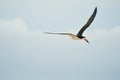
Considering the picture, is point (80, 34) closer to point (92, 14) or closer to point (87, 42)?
point (87, 42)

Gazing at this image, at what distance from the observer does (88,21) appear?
1000 inches

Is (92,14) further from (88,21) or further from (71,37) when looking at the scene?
(71,37)

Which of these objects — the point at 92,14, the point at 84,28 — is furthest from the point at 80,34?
the point at 92,14

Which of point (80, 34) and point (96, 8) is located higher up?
point (96, 8)

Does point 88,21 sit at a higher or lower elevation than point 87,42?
higher

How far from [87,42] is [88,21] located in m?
2.61

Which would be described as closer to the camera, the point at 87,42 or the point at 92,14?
the point at 92,14

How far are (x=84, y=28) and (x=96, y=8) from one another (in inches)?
107

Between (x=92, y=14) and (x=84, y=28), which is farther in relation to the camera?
(x=84, y=28)

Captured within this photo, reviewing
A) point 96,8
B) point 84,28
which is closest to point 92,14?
point 96,8

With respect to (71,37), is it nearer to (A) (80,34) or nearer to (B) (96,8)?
(A) (80,34)

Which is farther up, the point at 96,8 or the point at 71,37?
the point at 96,8

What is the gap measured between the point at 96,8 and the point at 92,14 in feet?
1.95

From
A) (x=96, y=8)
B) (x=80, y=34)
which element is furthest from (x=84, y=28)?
(x=96, y=8)
